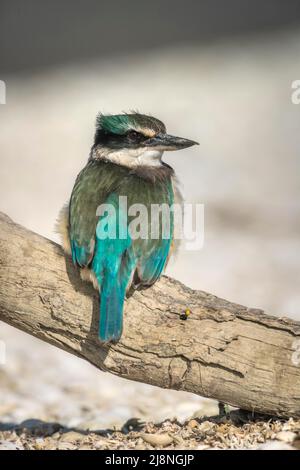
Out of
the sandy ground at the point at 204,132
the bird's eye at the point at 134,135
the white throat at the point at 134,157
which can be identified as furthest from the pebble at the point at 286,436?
the sandy ground at the point at 204,132

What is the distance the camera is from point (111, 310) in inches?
133

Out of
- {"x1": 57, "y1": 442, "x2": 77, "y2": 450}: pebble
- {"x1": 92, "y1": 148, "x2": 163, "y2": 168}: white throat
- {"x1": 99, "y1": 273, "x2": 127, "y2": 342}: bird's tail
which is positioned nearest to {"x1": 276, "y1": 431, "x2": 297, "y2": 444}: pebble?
{"x1": 99, "y1": 273, "x2": 127, "y2": 342}: bird's tail

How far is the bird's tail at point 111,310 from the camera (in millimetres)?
3365

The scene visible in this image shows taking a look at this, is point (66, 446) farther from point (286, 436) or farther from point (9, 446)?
point (286, 436)

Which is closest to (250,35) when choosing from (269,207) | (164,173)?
(269,207)

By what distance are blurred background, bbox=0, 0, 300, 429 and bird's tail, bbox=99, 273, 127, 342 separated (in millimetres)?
4008

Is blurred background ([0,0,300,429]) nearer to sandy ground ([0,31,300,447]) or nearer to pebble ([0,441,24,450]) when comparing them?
→ sandy ground ([0,31,300,447])

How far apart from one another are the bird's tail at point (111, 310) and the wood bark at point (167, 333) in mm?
153

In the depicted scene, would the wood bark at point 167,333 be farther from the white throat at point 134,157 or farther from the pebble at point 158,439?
the white throat at point 134,157

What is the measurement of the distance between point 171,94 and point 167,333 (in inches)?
203

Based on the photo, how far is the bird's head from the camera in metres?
4.01

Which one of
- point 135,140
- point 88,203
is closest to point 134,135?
point 135,140

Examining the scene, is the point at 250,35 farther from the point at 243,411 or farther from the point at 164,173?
the point at 243,411

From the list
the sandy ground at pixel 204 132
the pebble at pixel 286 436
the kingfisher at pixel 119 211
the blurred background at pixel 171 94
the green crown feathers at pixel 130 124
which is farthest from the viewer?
the blurred background at pixel 171 94
